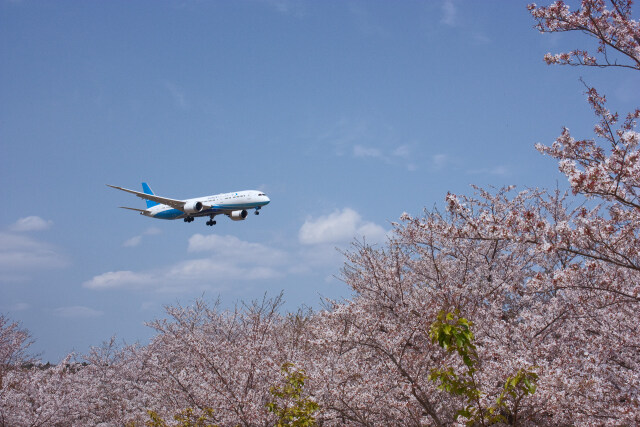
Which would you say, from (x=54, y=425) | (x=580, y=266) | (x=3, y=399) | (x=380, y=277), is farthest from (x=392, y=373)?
(x=54, y=425)

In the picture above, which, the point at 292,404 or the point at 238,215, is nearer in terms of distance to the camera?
the point at 292,404

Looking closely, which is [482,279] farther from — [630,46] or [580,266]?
[630,46]

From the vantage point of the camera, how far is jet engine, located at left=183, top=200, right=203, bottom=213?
44500 millimetres

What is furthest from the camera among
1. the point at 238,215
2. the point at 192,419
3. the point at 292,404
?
the point at 238,215

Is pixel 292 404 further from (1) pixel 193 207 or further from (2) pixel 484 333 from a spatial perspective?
(1) pixel 193 207

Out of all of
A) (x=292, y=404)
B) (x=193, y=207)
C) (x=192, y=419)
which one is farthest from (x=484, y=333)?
(x=193, y=207)

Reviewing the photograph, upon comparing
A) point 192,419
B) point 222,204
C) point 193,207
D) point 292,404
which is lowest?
point 192,419

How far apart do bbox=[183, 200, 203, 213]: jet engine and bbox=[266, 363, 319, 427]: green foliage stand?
37.0 metres

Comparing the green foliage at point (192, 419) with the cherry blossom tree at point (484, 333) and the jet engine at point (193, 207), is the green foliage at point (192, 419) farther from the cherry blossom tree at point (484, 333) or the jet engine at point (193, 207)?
the jet engine at point (193, 207)

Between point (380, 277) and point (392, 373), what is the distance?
8.32 ft

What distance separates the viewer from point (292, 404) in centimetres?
854

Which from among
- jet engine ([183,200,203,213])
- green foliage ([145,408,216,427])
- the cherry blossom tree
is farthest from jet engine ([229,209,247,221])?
green foliage ([145,408,216,427])

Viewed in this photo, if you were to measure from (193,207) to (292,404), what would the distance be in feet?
124

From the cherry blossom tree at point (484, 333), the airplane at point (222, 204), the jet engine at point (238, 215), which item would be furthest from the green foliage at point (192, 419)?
the jet engine at point (238, 215)
